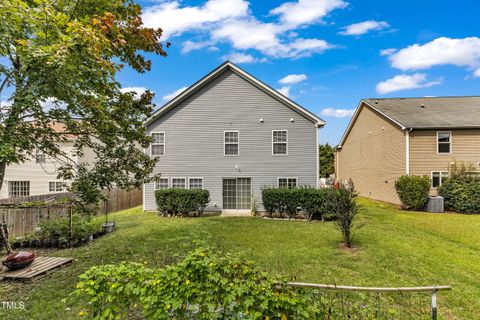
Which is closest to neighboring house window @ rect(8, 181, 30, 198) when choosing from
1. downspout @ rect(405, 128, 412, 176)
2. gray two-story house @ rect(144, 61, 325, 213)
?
gray two-story house @ rect(144, 61, 325, 213)

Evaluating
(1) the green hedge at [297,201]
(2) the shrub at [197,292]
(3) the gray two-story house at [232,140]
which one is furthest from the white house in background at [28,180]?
(2) the shrub at [197,292]

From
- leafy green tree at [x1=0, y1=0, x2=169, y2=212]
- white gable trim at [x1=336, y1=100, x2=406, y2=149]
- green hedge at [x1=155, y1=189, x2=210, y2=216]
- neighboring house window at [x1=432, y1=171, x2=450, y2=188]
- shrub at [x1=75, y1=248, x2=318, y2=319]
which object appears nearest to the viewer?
shrub at [x1=75, y1=248, x2=318, y2=319]

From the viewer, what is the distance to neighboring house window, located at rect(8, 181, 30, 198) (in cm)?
2067

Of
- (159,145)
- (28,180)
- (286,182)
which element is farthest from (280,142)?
(28,180)

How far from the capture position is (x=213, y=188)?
14906 mm

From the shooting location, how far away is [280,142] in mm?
14828

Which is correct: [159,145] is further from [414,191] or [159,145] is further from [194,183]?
[414,191]

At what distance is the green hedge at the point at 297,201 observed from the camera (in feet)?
40.9

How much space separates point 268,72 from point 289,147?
6.43 m

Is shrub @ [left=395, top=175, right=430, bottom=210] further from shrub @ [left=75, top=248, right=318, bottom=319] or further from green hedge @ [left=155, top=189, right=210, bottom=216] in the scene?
shrub @ [left=75, top=248, right=318, bottom=319]

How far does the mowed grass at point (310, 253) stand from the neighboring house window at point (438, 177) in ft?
12.3

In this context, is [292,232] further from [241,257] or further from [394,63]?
[394,63]

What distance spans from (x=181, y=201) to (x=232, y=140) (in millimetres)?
4544

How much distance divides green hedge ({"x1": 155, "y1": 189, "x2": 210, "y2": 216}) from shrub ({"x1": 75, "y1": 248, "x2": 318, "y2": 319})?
34.6 ft
